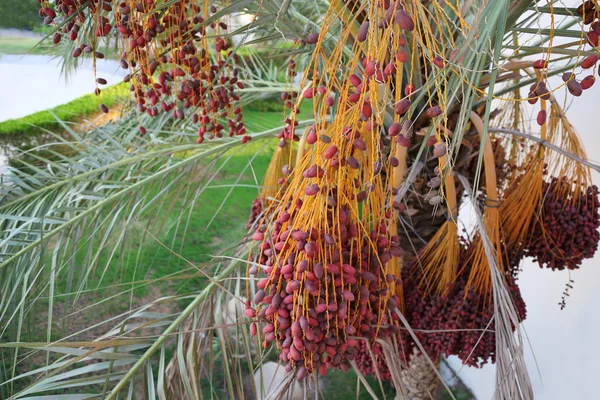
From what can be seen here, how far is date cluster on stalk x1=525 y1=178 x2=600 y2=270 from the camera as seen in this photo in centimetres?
112

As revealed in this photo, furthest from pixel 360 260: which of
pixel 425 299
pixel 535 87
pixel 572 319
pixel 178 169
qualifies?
pixel 572 319

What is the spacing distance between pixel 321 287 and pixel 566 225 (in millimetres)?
693

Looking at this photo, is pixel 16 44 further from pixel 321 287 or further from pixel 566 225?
pixel 566 225

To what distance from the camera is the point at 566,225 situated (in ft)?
3.67

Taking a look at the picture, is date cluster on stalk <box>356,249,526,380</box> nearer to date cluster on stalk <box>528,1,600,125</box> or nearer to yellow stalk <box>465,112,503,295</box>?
yellow stalk <box>465,112,503,295</box>

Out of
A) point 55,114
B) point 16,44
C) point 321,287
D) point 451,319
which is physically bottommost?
A: point 451,319

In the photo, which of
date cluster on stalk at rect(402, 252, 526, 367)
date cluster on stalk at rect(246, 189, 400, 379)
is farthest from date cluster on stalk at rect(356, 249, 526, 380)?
date cluster on stalk at rect(246, 189, 400, 379)

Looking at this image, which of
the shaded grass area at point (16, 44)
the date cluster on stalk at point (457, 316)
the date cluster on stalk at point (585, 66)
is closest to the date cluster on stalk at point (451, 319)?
the date cluster on stalk at point (457, 316)

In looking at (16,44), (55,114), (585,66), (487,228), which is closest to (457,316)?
(487,228)

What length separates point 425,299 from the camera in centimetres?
113

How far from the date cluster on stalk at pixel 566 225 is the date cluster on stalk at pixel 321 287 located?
56 centimetres

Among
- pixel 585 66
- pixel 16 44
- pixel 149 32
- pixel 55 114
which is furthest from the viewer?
pixel 55 114

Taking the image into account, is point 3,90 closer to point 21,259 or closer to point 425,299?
point 21,259

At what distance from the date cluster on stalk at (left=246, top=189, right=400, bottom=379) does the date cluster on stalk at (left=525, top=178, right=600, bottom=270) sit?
1.84ft
